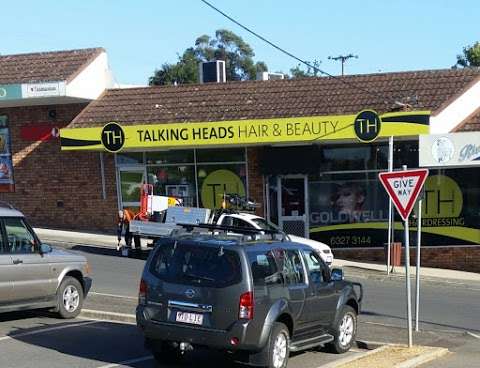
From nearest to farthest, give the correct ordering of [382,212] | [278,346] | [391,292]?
[278,346] < [391,292] < [382,212]

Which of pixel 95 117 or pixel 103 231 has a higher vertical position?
pixel 95 117

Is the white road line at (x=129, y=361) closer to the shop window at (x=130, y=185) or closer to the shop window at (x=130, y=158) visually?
the shop window at (x=130, y=185)

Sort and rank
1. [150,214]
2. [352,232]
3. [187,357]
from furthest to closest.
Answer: [352,232], [150,214], [187,357]

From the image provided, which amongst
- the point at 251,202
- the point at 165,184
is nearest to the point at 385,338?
the point at 251,202

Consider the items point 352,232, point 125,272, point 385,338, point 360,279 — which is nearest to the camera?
point 385,338

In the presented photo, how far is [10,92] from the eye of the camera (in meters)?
24.7

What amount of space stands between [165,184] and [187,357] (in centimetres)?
1612

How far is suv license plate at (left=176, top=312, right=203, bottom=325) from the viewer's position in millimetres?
8188

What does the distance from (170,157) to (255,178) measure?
312 cm

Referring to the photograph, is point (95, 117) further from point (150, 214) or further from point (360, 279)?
point (360, 279)

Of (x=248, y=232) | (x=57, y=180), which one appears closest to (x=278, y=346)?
(x=248, y=232)

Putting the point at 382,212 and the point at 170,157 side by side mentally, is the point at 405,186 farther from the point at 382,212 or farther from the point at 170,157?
the point at 170,157

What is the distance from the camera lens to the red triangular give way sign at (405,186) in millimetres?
10648

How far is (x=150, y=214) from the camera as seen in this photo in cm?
2153
